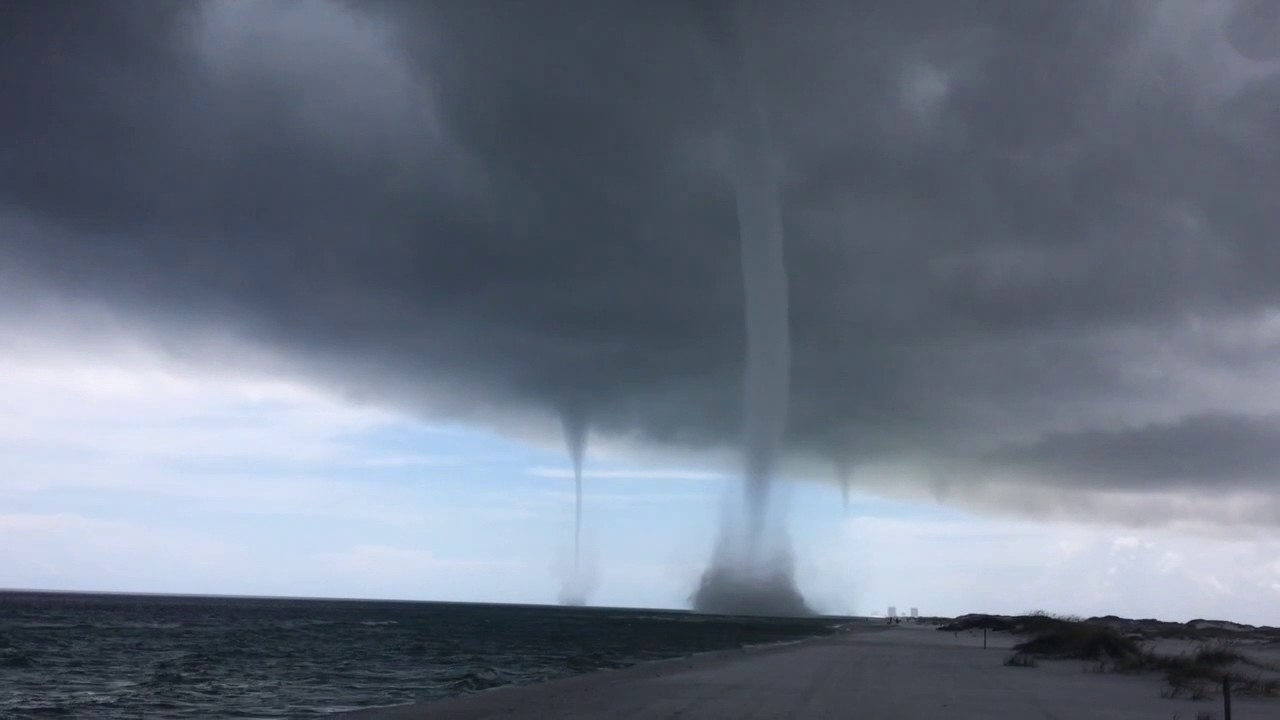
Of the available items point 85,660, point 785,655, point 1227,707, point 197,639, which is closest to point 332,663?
point 85,660

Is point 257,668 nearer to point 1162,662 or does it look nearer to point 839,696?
point 839,696

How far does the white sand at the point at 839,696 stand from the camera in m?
29.3

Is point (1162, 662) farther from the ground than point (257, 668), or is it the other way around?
point (1162, 662)

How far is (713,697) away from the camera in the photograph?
33.9m

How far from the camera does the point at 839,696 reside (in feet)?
111

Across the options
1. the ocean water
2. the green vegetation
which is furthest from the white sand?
the ocean water

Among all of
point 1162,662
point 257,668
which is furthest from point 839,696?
point 257,668

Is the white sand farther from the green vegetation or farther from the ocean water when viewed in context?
the ocean water

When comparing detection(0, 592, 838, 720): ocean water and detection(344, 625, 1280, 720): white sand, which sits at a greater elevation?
detection(344, 625, 1280, 720): white sand

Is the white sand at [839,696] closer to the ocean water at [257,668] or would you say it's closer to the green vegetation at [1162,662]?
the green vegetation at [1162,662]

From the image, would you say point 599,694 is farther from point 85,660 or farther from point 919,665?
point 85,660

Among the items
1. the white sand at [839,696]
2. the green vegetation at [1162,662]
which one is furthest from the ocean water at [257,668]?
the green vegetation at [1162,662]

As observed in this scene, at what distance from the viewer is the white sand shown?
29281mm

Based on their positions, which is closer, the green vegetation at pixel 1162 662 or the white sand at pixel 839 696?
the white sand at pixel 839 696
